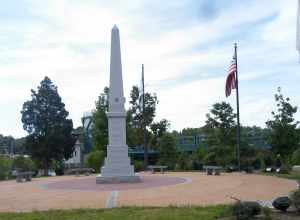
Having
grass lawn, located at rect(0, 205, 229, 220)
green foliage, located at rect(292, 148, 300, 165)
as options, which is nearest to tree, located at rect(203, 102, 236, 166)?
green foliage, located at rect(292, 148, 300, 165)

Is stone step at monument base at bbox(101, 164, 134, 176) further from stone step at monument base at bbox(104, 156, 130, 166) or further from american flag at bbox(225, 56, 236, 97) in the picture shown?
american flag at bbox(225, 56, 236, 97)

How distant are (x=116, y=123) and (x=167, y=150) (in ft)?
57.2

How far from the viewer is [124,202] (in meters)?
14.8

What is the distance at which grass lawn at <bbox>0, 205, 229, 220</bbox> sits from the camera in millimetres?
10602

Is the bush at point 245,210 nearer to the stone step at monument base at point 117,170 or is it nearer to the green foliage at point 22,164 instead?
the stone step at monument base at point 117,170

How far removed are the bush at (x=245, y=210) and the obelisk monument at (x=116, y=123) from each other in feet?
57.3

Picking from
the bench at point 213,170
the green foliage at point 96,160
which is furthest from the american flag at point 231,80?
the green foliage at point 96,160

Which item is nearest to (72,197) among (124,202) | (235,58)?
(124,202)

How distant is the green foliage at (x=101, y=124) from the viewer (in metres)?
45.0

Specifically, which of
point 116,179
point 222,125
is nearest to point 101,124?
point 222,125

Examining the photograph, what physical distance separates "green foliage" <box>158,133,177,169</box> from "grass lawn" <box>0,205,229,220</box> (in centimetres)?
3252

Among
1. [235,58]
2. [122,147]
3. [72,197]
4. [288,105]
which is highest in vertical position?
[235,58]

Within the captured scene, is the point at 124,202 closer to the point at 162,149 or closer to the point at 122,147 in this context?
the point at 122,147

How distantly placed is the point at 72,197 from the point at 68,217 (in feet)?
19.7
